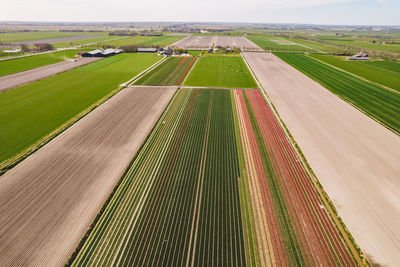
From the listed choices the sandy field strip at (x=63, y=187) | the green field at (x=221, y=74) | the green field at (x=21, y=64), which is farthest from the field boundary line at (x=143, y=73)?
the green field at (x=21, y=64)

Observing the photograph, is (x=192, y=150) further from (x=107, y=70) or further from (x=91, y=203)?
(x=107, y=70)

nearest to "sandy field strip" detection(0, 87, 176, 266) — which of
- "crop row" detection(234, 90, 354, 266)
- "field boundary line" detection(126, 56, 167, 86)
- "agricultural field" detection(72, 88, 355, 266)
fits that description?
"agricultural field" detection(72, 88, 355, 266)

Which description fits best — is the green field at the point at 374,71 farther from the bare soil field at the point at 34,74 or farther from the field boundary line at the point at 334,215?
the bare soil field at the point at 34,74

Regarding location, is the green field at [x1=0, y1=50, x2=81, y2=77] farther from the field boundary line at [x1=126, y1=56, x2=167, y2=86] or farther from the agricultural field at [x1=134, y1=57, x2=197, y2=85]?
the agricultural field at [x1=134, y1=57, x2=197, y2=85]

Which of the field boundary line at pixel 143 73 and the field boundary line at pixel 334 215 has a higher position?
the field boundary line at pixel 143 73

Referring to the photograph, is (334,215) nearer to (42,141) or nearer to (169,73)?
(42,141)
